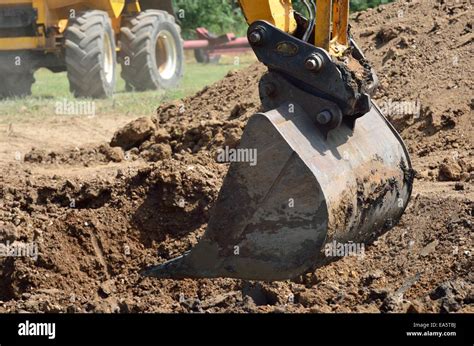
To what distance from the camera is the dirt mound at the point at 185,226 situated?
6.36 meters

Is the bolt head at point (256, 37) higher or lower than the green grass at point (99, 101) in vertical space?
higher

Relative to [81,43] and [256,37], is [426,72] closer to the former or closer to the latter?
[256,37]

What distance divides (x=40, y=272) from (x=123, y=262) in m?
0.55

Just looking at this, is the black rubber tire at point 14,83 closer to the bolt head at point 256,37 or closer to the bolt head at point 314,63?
the bolt head at point 256,37

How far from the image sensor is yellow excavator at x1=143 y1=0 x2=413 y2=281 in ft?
18.7

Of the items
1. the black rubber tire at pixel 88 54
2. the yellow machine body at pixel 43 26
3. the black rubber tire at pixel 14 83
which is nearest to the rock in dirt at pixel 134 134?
the black rubber tire at pixel 88 54

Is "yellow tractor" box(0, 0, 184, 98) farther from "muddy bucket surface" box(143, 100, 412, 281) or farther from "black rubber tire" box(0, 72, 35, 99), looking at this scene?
"muddy bucket surface" box(143, 100, 412, 281)

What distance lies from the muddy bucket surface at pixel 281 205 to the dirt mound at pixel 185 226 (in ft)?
1.12

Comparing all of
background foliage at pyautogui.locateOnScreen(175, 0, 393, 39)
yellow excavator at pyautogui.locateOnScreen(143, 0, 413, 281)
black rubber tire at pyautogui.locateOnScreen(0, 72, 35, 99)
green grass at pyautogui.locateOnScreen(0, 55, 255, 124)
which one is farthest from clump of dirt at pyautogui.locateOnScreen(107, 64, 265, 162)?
background foliage at pyautogui.locateOnScreen(175, 0, 393, 39)

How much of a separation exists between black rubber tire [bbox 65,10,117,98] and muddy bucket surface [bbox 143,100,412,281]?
9006 millimetres

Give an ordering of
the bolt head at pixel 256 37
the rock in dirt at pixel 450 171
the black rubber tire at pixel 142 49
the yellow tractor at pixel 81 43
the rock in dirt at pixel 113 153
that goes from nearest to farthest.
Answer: the bolt head at pixel 256 37 < the rock in dirt at pixel 450 171 < the rock in dirt at pixel 113 153 < the yellow tractor at pixel 81 43 < the black rubber tire at pixel 142 49

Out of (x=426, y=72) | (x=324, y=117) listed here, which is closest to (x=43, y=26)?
(x=426, y=72)

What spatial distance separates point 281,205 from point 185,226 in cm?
176

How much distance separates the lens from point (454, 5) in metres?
10.9
